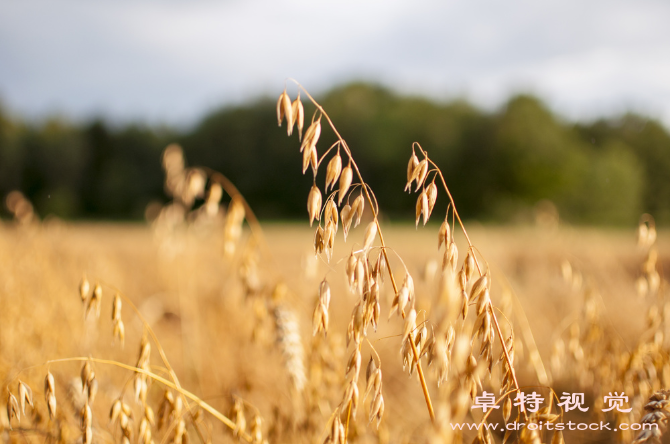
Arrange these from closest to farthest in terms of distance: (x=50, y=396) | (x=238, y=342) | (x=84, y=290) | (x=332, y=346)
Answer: (x=50, y=396)
(x=84, y=290)
(x=332, y=346)
(x=238, y=342)

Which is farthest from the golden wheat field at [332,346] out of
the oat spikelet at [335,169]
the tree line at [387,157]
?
the tree line at [387,157]

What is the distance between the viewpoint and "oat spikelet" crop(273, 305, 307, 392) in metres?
1.28

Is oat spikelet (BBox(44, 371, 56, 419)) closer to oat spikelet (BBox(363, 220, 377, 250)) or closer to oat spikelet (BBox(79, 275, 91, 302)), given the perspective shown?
oat spikelet (BBox(79, 275, 91, 302))

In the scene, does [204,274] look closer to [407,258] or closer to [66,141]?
[407,258]

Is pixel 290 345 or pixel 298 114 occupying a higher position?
pixel 298 114

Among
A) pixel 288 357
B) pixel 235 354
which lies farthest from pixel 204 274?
pixel 288 357

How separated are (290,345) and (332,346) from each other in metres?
0.13

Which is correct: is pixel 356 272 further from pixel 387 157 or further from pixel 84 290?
pixel 387 157

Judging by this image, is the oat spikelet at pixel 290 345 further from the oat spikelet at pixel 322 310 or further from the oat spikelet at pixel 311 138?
the oat spikelet at pixel 311 138

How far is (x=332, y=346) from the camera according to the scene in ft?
4.29

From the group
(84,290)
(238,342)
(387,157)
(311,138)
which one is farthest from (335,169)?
(387,157)

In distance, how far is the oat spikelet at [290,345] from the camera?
1.28m

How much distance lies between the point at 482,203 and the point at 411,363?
19.5 metres

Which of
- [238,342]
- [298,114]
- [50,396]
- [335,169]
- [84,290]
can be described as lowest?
[238,342]
